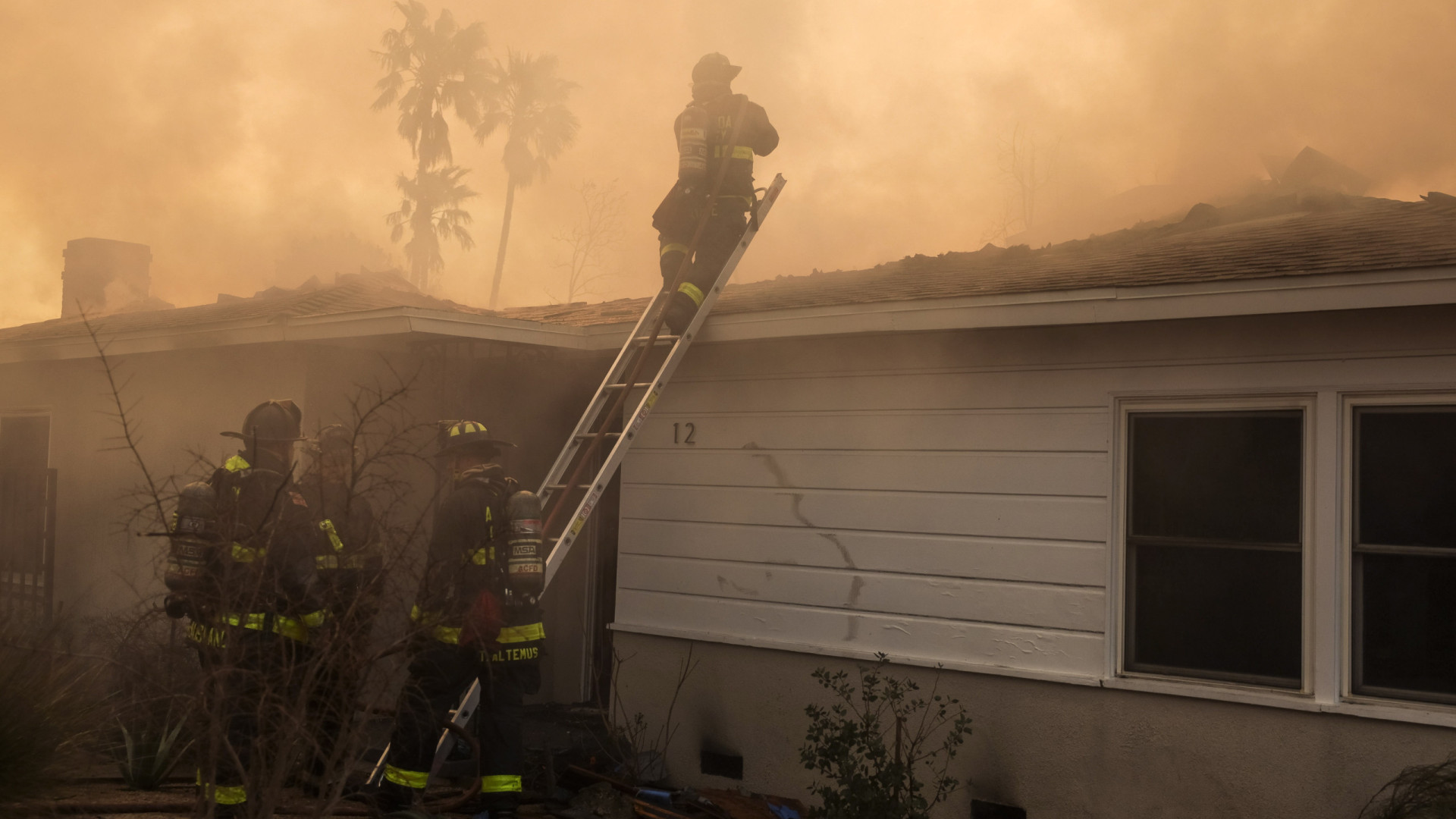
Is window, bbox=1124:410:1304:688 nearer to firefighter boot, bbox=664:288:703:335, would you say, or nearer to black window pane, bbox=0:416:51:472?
firefighter boot, bbox=664:288:703:335

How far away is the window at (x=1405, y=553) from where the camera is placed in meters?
4.90

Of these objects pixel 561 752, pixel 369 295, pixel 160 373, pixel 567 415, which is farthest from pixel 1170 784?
pixel 160 373

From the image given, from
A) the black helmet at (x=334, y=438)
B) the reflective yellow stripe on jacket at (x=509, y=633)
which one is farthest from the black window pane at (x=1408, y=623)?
the black helmet at (x=334, y=438)

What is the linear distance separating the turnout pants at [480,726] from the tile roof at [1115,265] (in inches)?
87.1

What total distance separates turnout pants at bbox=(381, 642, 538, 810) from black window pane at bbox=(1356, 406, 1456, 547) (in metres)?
3.86

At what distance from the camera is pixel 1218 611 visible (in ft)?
17.6

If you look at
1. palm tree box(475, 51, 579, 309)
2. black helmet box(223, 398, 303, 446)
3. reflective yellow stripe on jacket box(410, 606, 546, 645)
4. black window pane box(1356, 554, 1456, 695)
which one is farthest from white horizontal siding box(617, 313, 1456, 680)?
palm tree box(475, 51, 579, 309)

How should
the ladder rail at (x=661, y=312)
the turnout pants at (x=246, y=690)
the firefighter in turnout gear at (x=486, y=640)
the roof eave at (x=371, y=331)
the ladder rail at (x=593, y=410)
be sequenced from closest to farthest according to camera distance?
the turnout pants at (x=246, y=690) → the firefighter in turnout gear at (x=486, y=640) → the ladder rail at (x=661, y=312) → the ladder rail at (x=593, y=410) → the roof eave at (x=371, y=331)

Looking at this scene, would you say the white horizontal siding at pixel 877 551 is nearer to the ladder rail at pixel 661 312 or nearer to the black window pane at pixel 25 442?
the ladder rail at pixel 661 312

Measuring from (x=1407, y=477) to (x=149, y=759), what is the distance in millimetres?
5916

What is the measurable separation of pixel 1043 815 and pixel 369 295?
5696 millimetres

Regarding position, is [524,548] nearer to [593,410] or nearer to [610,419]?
[610,419]

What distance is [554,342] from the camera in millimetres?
7082

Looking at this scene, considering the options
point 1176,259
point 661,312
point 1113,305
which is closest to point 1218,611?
point 1113,305
